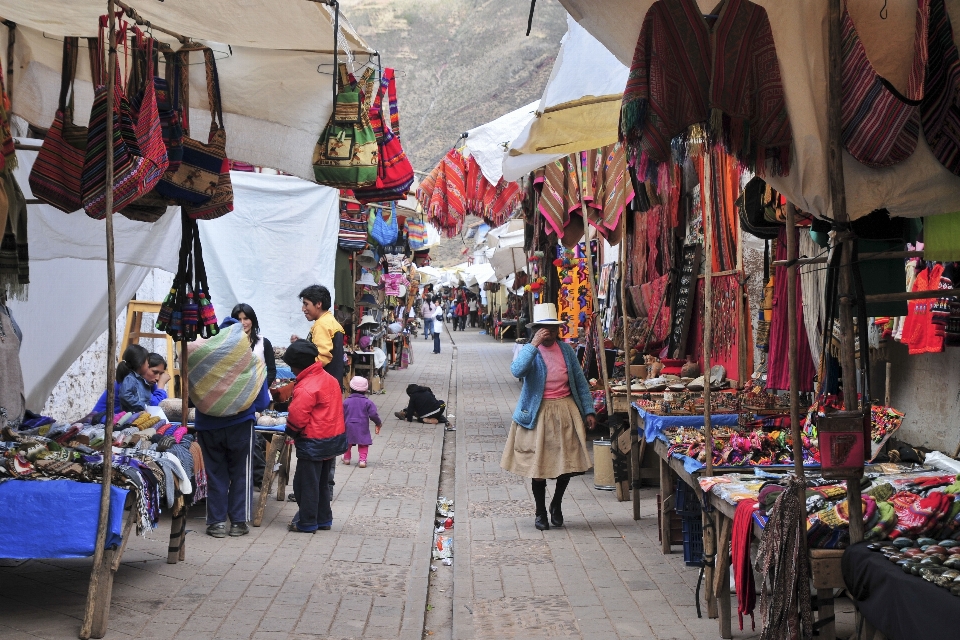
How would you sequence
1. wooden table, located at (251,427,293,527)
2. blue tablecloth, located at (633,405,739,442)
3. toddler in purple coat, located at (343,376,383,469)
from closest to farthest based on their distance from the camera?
blue tablecloth, located at (633,405,739,442), wooden table, located at (251,427,293,527), toddler in purple coat, located at (343,376,383,469)

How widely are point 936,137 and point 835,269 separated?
73 cm

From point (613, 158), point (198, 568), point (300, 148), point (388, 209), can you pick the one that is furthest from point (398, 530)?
point (388, 209)

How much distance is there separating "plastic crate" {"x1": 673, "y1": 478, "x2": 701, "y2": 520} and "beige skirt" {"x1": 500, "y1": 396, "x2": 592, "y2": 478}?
1.39m

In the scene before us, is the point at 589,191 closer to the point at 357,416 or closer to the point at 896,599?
the point at 357,416

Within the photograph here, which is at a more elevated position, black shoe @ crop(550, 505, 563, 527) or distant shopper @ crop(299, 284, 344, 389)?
distant shopper @ crop(299, 284, 344, 389)

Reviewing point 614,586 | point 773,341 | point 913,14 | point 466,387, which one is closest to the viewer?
point 913,14

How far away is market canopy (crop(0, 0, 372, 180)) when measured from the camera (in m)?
5.46

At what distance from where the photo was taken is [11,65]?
20.1ft

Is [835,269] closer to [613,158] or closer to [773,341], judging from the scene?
[773,341]

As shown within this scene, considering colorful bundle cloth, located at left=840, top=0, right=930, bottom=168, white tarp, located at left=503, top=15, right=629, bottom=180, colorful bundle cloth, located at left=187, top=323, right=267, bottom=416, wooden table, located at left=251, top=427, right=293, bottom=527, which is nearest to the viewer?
colorful bundle cloth, located at left=840, top=0, right=930, bottom=168

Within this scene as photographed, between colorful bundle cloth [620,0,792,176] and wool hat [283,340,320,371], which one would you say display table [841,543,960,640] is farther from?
wool hat [283,340,320,371]

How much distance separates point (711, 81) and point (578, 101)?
12.1 ft

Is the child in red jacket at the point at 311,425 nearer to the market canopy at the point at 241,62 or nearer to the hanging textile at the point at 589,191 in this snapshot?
the market canopy at the point at 241,62

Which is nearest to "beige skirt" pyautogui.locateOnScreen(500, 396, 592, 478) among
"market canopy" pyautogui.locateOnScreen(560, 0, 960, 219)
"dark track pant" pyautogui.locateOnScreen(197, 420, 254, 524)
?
"dark track pant" pyautogui.locateOnScreen(197, 420, 254, 524)
